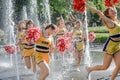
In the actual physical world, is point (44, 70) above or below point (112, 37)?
below

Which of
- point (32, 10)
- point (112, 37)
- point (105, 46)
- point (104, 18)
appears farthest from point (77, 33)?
point (32, 10)

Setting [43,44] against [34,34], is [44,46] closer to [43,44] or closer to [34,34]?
[43,44]

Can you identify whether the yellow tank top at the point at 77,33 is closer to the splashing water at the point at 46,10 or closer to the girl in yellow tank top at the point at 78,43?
the girl in yellow tank top at the point at 78,43

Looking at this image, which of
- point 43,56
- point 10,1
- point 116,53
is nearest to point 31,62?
point 43,56

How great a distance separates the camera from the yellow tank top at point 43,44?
9.14m

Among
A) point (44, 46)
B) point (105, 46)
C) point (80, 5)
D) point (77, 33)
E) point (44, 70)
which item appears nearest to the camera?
point (80, 5)

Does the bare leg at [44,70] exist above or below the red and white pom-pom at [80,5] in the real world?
below

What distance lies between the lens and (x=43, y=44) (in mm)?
9164

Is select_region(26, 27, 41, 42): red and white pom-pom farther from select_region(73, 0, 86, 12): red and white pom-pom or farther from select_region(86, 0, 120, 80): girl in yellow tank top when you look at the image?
select_region(86, 0, 120, 80): girl in yellow tank top

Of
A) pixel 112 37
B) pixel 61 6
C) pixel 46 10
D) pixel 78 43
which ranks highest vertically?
pixel 61 6

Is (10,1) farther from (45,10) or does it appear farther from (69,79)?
(69,79)

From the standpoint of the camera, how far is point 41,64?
905 cm

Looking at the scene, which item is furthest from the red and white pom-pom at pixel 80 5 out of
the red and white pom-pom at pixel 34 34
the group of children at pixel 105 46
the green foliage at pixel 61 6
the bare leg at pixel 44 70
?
the green foliage at pixel 61 6

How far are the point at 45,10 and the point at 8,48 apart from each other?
955 inches
